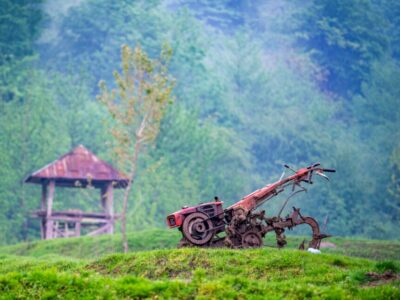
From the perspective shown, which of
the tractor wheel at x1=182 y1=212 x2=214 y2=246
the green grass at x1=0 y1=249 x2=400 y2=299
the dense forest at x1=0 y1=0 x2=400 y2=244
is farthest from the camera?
the dense forest at x1=0 y1=0 x2=400 y2=244

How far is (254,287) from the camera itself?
16.8m

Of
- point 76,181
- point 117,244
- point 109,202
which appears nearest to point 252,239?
point 117,244

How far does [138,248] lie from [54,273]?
23.0 metres

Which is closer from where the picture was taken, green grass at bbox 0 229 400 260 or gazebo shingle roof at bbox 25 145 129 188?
green grass at bbox 0 229 400 260

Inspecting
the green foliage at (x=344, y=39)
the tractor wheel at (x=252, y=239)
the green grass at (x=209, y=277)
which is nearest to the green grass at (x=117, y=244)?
the tractor wheel at (x=252, y=239)

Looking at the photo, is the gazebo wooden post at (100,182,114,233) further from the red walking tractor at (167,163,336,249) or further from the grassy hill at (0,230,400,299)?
the red walking tractor at (167,163,336,249)

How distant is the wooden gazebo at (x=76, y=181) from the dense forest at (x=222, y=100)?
475cm

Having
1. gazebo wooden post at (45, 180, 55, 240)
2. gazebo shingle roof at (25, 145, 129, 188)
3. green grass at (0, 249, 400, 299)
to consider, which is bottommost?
green grass at (0, 249, 400, 299)

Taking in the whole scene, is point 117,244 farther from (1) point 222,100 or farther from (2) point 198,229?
(1) point 222,100

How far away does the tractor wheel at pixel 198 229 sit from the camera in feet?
74.4

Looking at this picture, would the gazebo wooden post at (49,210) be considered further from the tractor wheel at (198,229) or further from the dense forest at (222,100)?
the tractor wheel at (198,229)

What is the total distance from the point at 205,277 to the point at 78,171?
31.1 m

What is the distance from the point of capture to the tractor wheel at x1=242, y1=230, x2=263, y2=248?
2281cm

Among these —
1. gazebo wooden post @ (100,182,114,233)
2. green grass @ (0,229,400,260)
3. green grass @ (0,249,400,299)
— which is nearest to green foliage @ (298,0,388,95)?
gazebo wooden post @ (100,182,114,233)
